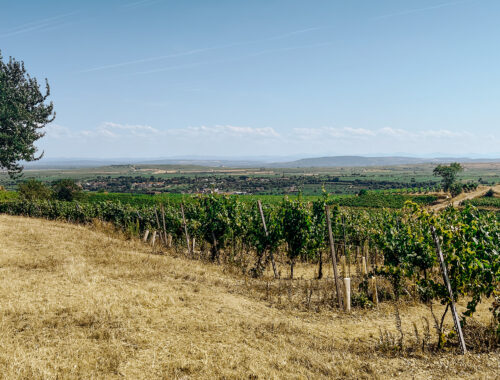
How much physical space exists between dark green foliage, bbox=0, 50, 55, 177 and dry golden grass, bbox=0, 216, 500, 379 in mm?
24877

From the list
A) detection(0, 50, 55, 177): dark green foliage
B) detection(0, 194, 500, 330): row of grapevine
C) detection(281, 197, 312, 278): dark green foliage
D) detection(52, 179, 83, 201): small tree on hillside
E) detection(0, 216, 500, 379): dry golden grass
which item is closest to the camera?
detection(0, 216, 500, 379): dry golden grass

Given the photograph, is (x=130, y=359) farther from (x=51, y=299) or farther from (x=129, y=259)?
(x=129, y=259)

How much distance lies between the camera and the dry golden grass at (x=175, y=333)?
6.66m

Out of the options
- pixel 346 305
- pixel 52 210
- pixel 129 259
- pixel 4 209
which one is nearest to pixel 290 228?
pixel 346 305

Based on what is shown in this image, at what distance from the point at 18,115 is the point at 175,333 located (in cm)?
3431

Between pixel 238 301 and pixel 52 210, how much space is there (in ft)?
95.9

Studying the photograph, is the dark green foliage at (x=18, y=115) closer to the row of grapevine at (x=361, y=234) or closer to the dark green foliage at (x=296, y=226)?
the row of grapevine at (x=361, y=234)

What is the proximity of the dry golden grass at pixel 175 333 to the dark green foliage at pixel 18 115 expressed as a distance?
81.6 ft

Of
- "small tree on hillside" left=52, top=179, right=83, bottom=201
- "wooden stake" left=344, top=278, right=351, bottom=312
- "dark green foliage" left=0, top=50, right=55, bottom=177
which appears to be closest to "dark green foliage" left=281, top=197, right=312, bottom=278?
"wooden stake" left=344, top=278, right=351, bottom=312

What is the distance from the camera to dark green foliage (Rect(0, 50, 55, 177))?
3231 cm

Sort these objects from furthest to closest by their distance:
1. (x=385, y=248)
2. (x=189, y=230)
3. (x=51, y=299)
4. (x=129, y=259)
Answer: (x=189, y=230) → (x=129, y=259) → (x=385, y=248) → (x=51, y=299)

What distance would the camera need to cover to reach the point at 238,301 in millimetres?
10812

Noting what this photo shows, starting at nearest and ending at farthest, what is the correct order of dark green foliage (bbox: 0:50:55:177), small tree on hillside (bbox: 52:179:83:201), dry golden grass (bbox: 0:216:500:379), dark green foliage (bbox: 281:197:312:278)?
dry golden grass (bbox: 0:216:500:379) < dark green foliage (bbox: 281:197:312:278) < dark green foliage (bbox: 0:50:55:177) < small tree on hillside (bbox: 52:179:83:201)

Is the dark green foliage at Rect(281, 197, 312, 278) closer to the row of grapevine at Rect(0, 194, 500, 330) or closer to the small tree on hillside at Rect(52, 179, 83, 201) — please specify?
the row of grapevine at Rect(0, 194, 500, 330)
